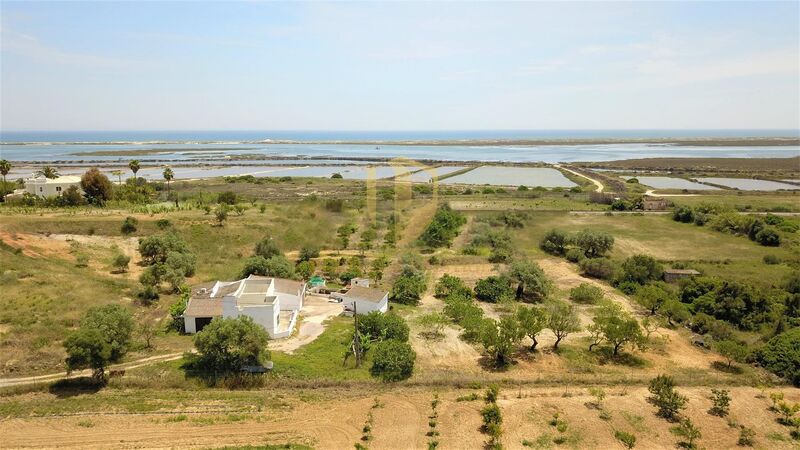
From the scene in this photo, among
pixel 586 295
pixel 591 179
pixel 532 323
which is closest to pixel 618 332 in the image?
pixel 532 323

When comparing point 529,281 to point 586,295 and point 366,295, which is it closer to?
point 586,295

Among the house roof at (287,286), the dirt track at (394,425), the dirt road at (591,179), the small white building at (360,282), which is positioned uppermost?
the dirt road at (591,179)

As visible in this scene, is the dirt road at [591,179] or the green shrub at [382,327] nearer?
Result: the green shrub at [382,327]

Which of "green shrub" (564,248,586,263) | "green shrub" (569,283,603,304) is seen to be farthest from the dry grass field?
"green shrub" (564,248,586,263)

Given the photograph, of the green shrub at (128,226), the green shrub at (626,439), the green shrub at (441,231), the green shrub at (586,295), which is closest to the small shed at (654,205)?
the green shrub at (441,231)

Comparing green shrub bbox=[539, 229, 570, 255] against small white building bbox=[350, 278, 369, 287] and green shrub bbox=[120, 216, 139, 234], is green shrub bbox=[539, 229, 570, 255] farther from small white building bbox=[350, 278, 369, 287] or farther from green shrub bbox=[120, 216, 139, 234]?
green shrub bbox=[120, 216, 139, 234]

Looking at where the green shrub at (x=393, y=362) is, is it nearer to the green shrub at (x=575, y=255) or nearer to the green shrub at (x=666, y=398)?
the green shrub at (x=666, y=398)

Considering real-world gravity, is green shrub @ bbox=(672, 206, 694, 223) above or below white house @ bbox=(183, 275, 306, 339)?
above
